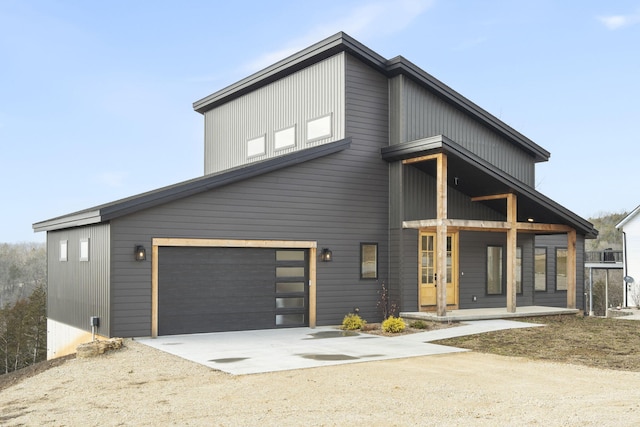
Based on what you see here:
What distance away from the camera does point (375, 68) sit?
1617cm

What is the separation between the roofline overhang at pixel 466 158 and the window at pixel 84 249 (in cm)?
746

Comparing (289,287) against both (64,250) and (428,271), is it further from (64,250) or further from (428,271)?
(64,250)

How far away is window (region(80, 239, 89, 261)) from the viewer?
45.0 ft

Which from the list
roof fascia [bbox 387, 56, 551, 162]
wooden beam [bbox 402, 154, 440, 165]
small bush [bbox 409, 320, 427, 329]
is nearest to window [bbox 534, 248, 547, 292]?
roof fascia [bbox 387, 56, 551, 162]

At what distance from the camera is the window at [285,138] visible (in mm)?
17489

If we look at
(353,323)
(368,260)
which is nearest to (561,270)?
(368,260)

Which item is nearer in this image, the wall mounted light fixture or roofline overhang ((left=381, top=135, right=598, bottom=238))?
roofline overhang ((left=381, top=135, right=598, bottom=238))

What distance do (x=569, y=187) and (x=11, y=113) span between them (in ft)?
104

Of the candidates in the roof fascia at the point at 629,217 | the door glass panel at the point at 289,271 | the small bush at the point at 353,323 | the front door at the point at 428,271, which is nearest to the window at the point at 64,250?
the door glass panel at the point at 289,271

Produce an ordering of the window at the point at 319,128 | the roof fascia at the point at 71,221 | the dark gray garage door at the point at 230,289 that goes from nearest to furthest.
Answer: the roof fascia at the point at 71,221
the dark gray garage door at the point at 230,289
the window at the point at 319,128

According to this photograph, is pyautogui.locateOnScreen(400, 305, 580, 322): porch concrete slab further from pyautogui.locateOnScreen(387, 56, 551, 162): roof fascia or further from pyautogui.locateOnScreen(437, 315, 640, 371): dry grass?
pyautogui.locateOnScreen(387, 56, 551, 162): roof fascia

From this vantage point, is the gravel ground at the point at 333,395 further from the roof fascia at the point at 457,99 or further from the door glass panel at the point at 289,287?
the roof fascia at the point at 457,99

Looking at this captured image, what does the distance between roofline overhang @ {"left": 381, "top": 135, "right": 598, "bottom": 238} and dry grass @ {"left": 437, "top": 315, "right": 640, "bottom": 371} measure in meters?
3.10

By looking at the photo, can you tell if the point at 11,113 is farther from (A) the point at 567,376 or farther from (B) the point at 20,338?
(A) the point at 567,376
